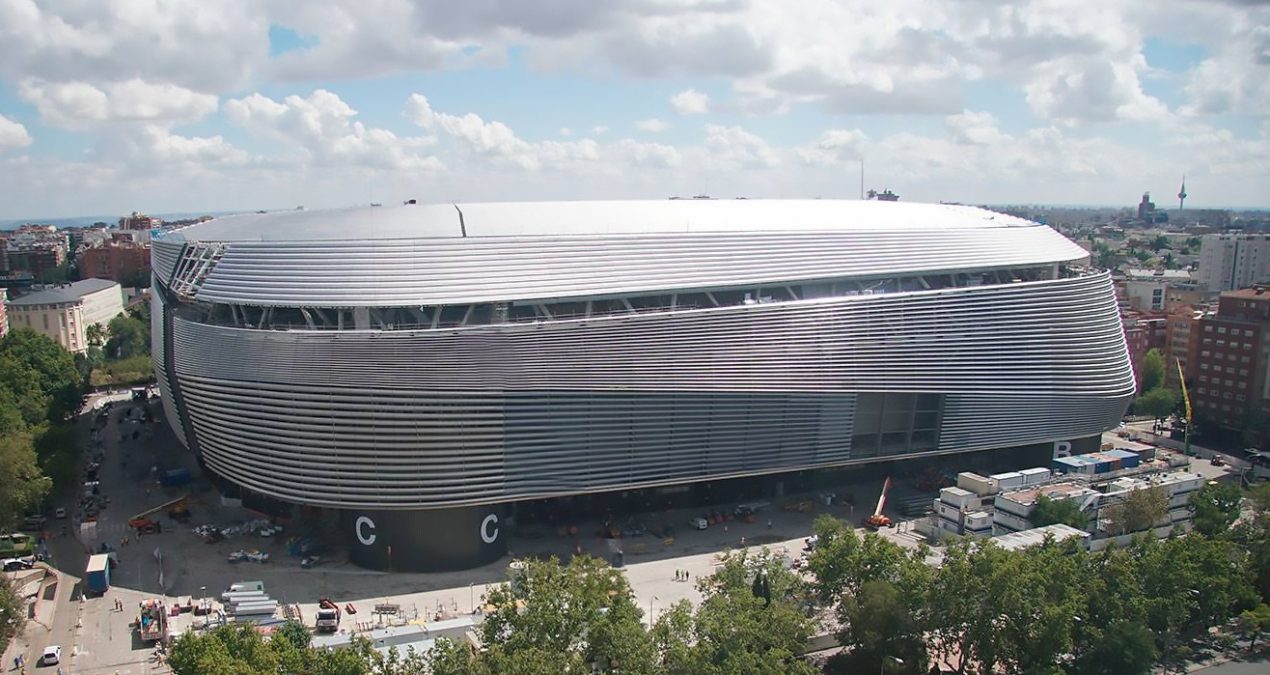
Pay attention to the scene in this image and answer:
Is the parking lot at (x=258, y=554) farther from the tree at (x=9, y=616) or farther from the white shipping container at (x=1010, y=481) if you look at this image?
the white shipping container at (x=1010, y=481)

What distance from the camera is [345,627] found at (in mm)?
44938

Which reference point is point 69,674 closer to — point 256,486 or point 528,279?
point 256,486

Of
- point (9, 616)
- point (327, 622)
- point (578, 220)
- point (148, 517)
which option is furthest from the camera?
point (578, 220)

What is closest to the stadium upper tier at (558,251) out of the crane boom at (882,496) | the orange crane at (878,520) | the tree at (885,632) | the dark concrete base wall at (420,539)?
the dark concrete base wall at (420,539)

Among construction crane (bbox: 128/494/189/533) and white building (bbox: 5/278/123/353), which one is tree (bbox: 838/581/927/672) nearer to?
construction crane (bbox: 128/494/189/533)

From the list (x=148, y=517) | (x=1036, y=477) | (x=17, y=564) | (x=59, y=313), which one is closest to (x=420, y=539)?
(x=148, y=517)

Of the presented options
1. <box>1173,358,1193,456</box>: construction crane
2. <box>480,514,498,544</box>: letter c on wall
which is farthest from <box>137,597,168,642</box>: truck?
<box>1173,358,1193,456</box>: construction crane

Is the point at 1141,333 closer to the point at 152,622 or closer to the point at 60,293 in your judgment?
the point at 152,622

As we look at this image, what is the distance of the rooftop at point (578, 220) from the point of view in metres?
58.0

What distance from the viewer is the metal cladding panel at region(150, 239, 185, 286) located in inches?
2574

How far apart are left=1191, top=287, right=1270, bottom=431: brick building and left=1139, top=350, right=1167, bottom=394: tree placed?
839 cm

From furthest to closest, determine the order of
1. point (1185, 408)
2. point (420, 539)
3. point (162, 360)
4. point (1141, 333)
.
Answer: point (1141, 333) < point (1185, 408) < point (162, 360) < point (420, 539)

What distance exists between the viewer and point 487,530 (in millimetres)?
52281

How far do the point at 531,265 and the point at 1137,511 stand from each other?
121 ft
